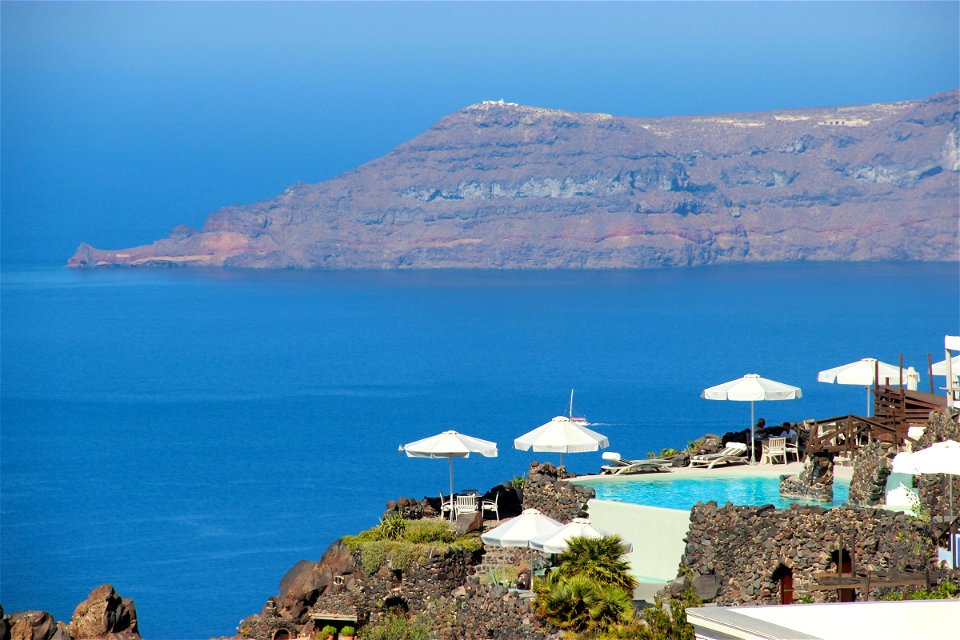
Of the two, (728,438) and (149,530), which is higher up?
(728,438)

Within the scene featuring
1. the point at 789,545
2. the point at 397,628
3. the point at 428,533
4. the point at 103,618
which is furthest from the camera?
the point at 103,618

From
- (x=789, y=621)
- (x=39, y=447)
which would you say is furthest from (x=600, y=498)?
(x=39, y=447)

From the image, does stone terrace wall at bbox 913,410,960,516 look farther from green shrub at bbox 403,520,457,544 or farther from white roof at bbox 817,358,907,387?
green shrub at bbox 403,520,457,544

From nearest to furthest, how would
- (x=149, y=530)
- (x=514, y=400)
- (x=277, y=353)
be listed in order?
(x=149, y=530) < (x=514, y=400) < (x=277, y=353)

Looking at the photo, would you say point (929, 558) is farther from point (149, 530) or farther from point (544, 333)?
point (544, 333)

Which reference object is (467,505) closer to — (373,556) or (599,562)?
(373,556)

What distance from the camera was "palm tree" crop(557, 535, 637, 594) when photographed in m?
19.2

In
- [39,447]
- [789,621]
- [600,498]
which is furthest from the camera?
[39,447]

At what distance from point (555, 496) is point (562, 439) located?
242cm

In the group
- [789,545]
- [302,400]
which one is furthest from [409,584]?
[302,400]

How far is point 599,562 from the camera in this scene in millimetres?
19359

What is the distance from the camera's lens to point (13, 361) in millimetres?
144125

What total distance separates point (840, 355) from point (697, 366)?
11284mm

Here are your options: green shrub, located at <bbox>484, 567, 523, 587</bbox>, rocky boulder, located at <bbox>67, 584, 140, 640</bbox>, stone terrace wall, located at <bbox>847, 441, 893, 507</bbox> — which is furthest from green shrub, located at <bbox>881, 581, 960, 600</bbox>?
rocky boulder, located at <bbox>67, 584, 140, 640</bbox>
